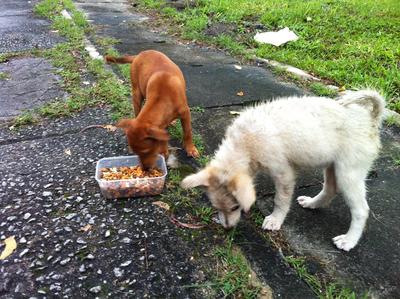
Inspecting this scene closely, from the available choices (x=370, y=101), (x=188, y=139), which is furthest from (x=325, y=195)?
(x=188, y=139)

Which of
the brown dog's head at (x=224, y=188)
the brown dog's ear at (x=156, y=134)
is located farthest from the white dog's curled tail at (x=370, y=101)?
the brown dog's ear at (x=156, y=134)

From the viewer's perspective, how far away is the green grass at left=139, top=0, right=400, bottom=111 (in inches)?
264

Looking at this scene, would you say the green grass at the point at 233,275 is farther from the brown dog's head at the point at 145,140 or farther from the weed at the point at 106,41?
the weed at the point at 106,41

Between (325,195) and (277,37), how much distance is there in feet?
17.5

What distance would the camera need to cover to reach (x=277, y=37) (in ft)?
27.2

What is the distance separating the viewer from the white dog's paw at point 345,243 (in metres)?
3.33

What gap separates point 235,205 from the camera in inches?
129

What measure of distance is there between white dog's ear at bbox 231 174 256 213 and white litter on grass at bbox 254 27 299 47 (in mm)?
5545

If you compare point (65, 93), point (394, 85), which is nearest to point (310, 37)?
point (394, 85)

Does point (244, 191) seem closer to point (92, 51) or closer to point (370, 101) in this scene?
point (370, 101)

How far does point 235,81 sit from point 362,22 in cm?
413

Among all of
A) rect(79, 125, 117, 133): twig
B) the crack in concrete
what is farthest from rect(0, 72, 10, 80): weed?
rect(79, 125, 117, 133): twig

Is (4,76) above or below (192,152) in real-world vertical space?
below

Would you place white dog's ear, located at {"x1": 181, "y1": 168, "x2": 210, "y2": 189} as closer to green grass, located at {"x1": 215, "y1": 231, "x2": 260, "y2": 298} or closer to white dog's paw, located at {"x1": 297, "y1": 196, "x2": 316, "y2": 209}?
green grass, located at {"x1": 215, "y1": 231, "x2": 260, "y2": 298}
